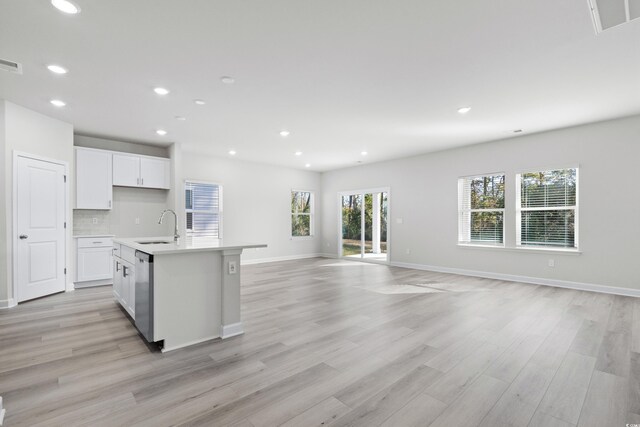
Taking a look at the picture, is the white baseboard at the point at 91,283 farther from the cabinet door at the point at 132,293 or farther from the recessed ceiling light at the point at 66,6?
the recessed ceiling light at the point at 66,6

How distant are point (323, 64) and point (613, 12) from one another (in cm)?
222

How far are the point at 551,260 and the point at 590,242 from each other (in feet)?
2.02

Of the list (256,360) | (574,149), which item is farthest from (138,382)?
(574,149)

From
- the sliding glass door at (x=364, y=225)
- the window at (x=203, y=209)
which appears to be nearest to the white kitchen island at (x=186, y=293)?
the window at (x=203, y=209)

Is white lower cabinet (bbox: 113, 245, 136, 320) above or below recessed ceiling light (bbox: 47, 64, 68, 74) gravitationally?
below

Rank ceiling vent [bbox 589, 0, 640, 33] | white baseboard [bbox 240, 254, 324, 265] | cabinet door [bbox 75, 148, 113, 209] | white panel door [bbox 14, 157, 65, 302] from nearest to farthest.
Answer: ceiling vent [bbox 589, 0, 640, 33] < white panel door [bbox 14, 157, 65, 302] < cabinet door [bbox 75, 148, 113, 209] < white baseboard [bbox 240, 254, 324, 265]

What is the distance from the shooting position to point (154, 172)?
607cm

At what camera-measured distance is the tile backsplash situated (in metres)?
5.45

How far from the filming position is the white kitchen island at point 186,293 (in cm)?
264

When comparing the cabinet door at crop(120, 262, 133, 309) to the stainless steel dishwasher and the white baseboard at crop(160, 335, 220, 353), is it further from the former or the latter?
the white baseboard at crop(160, 335, 220, 353)

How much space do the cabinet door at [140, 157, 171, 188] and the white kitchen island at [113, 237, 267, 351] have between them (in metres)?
3.28

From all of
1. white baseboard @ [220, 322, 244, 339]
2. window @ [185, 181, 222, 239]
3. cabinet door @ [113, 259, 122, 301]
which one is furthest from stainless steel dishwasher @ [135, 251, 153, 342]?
window @ [185, 181, 222, 239]

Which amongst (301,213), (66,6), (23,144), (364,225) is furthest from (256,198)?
(66,6)

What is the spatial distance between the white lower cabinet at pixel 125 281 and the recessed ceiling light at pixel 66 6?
2186 mm
